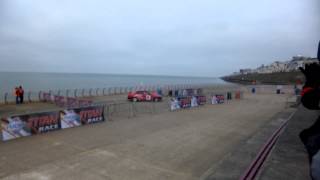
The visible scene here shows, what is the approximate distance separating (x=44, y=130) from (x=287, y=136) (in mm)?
11205

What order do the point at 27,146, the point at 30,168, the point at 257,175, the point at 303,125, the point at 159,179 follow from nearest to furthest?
1. the point at 257,175
2. the point at 159,179
3. the point at 30,168
4. the point at 27,146
5. the point at 303,125

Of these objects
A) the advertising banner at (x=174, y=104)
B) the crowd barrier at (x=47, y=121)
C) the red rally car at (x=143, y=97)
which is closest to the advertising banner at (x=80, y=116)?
the crowd barrier at (x=47, y=121)

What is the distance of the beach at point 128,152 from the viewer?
8859mm

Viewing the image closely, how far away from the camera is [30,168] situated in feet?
Answer: 30.3

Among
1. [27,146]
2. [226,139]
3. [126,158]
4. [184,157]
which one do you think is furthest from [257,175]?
[27,146]

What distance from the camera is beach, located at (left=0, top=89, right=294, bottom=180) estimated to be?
29.1 feet

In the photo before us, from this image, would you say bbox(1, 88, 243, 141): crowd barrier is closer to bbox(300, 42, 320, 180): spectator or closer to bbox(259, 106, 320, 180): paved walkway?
bbox(259, 106, 320, 180): paved walkway

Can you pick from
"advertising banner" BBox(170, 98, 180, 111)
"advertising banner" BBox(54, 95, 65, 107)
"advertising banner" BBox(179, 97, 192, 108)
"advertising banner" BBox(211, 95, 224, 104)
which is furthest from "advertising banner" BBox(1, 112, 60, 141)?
"advertising banner" BBox(211, 95, 224, 104)

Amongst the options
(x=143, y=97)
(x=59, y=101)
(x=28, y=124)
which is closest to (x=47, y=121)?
(x=28, y=124)

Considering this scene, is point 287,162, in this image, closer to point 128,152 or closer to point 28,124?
point 128,152

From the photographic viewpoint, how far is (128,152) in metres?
11.3

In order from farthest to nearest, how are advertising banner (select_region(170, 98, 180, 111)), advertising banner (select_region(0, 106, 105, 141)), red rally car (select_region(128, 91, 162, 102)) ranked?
red rally car (select_region(128, 91, 162, 102)) < advertising banner (select_region(170, 98, 180, 111)) < advertising banner (select_region(0, 106, 105, 141))

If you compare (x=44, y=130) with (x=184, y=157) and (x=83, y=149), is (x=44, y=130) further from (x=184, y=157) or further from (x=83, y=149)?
(x=184, y=157)

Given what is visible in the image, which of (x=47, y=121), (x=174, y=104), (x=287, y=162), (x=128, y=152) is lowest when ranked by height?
(x=128, y=152)
